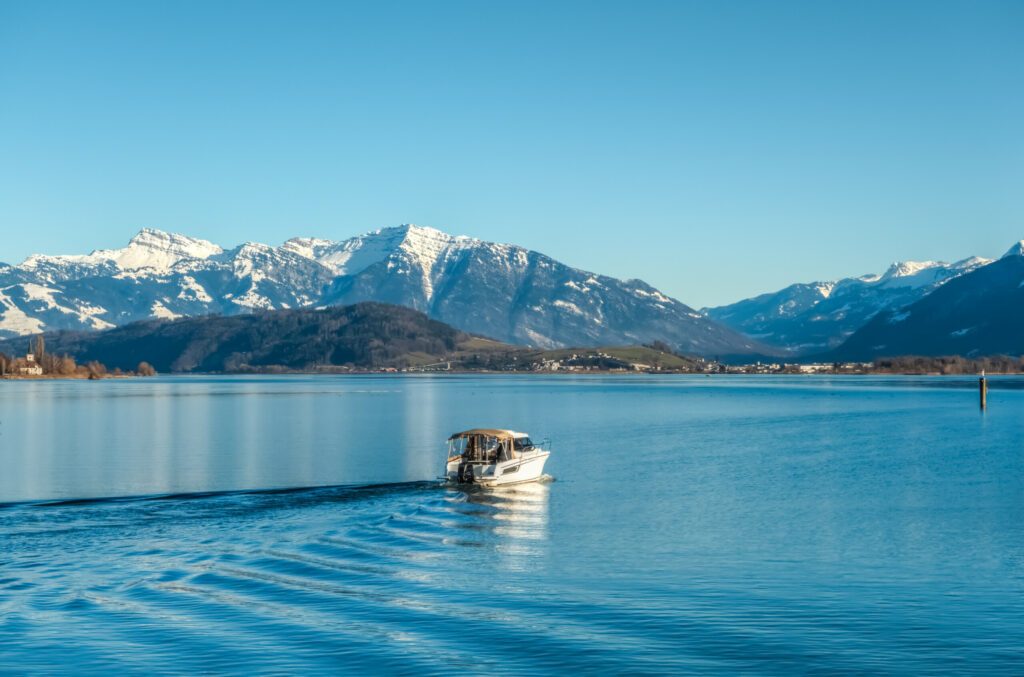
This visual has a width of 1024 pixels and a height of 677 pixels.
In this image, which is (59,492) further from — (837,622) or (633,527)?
(837,622)

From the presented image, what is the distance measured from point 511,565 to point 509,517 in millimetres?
16475

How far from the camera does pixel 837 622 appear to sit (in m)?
40.4

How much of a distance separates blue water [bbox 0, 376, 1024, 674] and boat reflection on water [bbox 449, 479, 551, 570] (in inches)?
13.7

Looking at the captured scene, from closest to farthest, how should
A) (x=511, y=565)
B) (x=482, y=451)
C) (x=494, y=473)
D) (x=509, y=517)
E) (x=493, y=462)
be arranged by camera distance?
(x=511, y=565) → (x=509, y=517) → (x=494, y=473) → (x=493, y=462) → (x=482, y=451)

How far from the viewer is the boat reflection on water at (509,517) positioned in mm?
56562

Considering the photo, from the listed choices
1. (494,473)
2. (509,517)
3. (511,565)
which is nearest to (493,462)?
→ (494,473)

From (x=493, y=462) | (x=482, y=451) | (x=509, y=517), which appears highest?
(x=482, y=451)

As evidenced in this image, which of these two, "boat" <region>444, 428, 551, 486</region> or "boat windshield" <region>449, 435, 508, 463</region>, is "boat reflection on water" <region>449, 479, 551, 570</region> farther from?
"boat windshield" <region>449, 435, 508, 463</region>

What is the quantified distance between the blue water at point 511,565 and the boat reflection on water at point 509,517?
0.35 metres

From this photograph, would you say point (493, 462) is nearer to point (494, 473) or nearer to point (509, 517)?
point (494, 473)

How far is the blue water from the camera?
37.1 m

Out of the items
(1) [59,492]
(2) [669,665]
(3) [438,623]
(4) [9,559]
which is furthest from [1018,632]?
(1) [59,492]

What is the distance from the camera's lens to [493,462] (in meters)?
85.0

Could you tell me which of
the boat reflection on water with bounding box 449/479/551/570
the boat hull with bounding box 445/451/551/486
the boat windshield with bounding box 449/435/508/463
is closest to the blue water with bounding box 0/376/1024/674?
the boat reflection on water with bounding box 449/479/551/570
